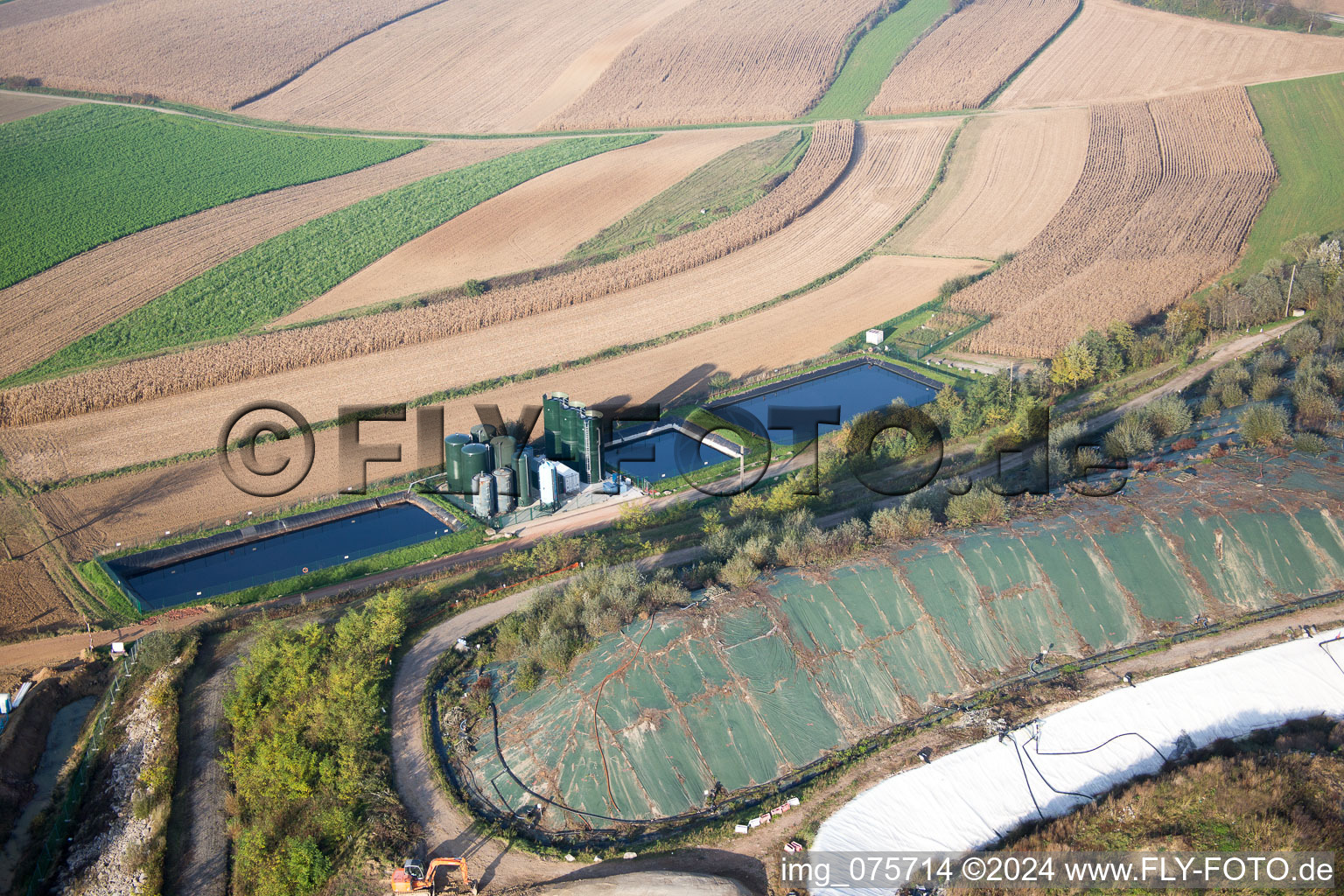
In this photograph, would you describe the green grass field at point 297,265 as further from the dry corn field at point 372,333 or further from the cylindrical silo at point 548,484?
the cylindrical silo at point 548,484

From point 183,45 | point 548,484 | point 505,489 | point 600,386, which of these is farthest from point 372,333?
point 183,45

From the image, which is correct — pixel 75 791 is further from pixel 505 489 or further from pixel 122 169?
pixel 122 169

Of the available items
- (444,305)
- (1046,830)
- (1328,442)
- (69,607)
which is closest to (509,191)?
(444,305)

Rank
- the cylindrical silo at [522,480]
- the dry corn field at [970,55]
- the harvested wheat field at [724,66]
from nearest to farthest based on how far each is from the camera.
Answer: the cylindrical silo at [522,480]
the harvested wheat field at [724,66]
the dry corn field at [970,55]

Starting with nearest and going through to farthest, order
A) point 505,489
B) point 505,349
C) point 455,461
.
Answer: point 505,489 < point 455,461 < point 505,349

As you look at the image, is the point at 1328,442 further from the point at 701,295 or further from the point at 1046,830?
the point at 701,295

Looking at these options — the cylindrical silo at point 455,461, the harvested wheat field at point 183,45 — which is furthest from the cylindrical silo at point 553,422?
the harvested wheat field at point 183,45
